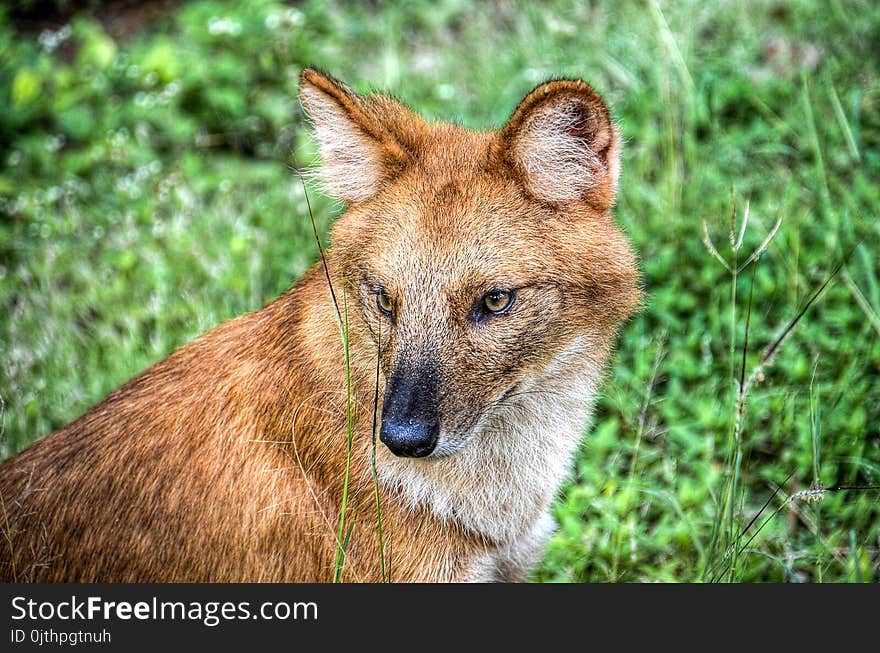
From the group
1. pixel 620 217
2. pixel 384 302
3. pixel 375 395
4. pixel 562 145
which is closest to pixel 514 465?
pixel 375 395

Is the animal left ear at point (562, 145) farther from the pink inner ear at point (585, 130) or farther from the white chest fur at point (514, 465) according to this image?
the white chest fur at point (514, 465)

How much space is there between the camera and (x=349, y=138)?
3.47 metres

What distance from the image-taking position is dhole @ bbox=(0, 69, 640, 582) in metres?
A: 3.29

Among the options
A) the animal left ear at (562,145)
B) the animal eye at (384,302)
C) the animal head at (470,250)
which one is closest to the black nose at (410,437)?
the animal head at (470,250)

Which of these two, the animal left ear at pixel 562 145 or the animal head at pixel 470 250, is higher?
the animal left ear at pixel 562 145

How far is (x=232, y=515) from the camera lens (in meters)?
3.45

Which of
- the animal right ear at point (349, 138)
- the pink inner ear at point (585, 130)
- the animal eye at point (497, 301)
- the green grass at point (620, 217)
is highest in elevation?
the pink inner ear at point (585, 130)

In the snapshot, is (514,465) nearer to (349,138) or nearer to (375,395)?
(375,395)

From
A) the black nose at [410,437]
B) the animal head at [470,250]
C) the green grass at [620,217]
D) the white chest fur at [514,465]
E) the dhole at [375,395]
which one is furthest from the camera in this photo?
the green grass at [620,217]

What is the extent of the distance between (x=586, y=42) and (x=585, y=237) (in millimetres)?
3927

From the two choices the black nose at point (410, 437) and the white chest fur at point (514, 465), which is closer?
the black nose at point (410, 437)

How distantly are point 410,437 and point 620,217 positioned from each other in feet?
10.4

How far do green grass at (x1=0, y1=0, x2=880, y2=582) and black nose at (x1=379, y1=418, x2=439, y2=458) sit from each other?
1.07 meters

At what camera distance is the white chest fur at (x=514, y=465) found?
3.42m
